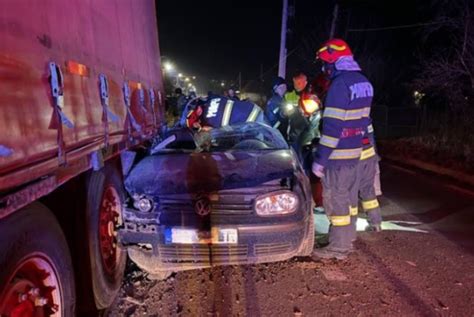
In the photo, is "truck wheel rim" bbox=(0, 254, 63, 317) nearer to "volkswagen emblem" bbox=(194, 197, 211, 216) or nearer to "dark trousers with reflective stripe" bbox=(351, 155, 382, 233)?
"volkswagen emblem" bbox=(194, 197, 211, 216)

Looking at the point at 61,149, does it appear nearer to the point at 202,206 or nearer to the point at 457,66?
the point at 202,206

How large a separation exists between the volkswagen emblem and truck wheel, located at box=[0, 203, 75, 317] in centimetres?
124

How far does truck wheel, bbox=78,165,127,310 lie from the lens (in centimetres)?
300

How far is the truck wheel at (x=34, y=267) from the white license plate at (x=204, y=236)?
1103 mm

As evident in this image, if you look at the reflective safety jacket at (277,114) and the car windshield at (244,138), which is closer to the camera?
the car windshield at (244,138)

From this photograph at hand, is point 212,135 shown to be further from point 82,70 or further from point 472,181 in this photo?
point 472,181

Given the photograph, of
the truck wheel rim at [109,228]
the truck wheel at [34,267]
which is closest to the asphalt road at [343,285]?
the truck wheel rim at [109,228]

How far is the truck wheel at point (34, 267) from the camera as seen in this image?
1.85 m

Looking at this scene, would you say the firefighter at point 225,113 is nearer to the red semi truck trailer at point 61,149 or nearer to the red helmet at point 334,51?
the red helmet at point 334,51

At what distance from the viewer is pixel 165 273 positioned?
3885 mm

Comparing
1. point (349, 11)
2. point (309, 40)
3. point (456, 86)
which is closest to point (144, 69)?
point (456, 86)

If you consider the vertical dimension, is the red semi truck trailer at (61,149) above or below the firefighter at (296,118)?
above

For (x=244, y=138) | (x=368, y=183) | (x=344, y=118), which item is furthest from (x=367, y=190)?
(x=244, y=138)

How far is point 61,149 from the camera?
2.20 m
